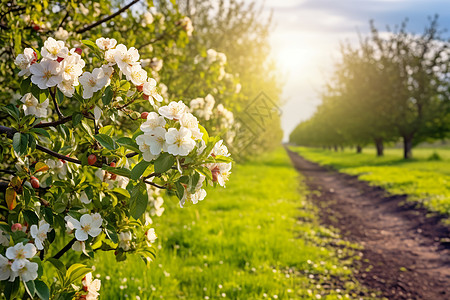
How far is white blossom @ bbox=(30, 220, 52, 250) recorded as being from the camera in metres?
1.80

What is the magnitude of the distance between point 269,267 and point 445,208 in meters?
6.03

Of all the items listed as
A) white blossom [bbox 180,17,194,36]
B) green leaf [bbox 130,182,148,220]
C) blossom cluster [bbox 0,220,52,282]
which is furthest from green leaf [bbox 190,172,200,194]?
white blossom [bbox 180,17,194,36]

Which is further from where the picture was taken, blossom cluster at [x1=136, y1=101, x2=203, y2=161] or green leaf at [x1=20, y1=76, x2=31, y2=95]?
green leaf at [x1=20, y1=76, x2=31, y2=95]

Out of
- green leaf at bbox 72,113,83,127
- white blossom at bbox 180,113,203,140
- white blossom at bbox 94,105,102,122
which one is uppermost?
white blossom at bbox 94,105,102,122

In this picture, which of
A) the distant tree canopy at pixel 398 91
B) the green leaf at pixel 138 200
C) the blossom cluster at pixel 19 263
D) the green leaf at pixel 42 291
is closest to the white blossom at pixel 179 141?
the green leaf at pixel 138 200

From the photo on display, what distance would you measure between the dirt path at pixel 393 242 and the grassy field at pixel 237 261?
1.47ft

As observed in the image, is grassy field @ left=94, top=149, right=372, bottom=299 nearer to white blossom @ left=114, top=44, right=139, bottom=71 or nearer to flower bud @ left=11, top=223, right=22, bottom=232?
flower bud @ left=11, top=223, right=22, bottom=232

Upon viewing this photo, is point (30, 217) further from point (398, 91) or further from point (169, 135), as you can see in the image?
point (398, 91)

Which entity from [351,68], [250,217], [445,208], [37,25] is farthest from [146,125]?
[351,68]

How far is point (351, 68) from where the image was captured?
27.6 m

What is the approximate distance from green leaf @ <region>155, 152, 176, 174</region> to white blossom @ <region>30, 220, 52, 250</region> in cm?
78

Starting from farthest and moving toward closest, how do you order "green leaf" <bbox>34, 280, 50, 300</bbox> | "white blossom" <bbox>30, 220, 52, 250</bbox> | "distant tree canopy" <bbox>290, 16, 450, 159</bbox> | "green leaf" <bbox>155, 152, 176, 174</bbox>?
1. "distant tree canopy" <bbox>290, 16, 450, 159</bbox>
2. "white blossom" <bbox>30, 220, 52, 250</bbox>
3. "green leaf" <bbox>34, 280, 50, 300</bbox>
4. "green leaf" <bbox>155, 152, 176, 174</bbox>

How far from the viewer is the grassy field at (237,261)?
14.7 feet

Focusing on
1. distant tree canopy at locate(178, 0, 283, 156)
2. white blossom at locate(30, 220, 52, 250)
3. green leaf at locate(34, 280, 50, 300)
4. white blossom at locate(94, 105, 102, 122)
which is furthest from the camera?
distant tree canopy at locate(178, 0, 283, 156)
